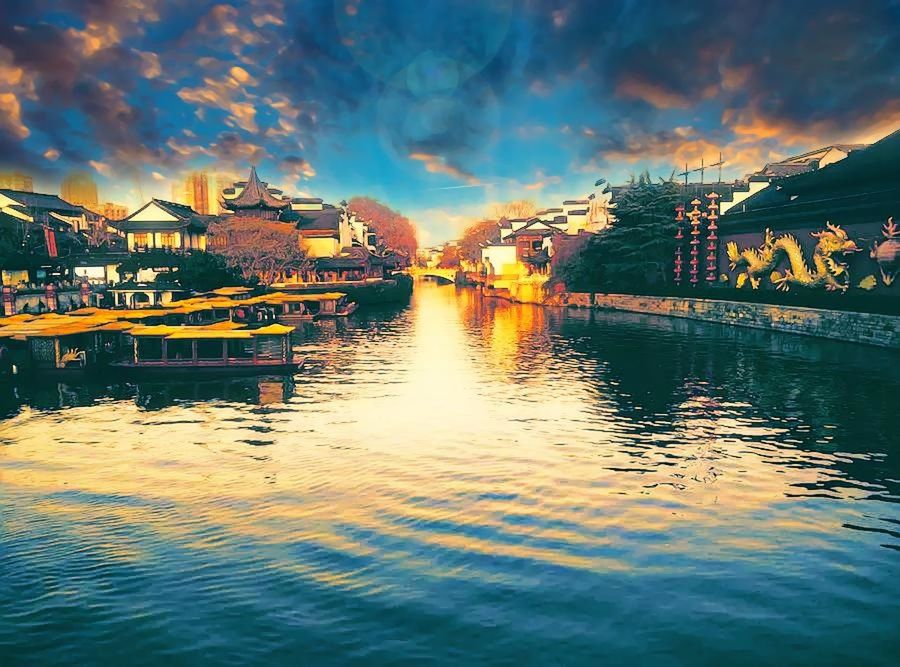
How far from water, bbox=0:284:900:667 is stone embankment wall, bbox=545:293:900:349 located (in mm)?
10428

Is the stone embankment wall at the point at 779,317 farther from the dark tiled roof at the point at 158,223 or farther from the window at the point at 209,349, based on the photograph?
the dark tiled roof at the point at 158,223

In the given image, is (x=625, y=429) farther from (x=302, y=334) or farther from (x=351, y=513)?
(x=302, y=334)

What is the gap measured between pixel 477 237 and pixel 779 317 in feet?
434

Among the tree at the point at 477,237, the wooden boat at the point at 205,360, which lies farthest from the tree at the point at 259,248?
the tree at the point at 477,237

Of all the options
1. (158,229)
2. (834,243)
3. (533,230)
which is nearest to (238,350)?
(834,243)

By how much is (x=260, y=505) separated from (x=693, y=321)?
52775 mm

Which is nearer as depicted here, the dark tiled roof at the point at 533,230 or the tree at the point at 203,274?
the tree at the point at 203,274

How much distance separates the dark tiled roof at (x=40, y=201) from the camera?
107m

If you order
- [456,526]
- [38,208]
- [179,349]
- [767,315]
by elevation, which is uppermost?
[38,208]

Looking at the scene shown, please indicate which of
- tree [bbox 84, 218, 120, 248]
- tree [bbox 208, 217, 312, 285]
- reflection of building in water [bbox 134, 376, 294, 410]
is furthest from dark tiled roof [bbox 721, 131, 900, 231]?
tree [bbox 84, 218, 120, 248]

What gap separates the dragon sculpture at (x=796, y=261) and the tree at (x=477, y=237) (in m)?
106

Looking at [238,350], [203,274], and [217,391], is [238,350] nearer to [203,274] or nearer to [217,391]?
[217,391]

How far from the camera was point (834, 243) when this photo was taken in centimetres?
4719

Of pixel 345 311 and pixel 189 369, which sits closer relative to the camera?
pixel 189 369
